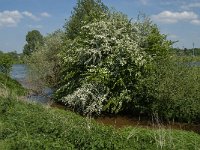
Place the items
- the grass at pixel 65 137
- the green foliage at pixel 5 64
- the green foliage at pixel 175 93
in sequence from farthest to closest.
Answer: the green foliage at pixel 5 64, the green foliage at pixel 175 93, the grass at pixel 65 137

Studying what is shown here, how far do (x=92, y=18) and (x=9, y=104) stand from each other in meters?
10.3

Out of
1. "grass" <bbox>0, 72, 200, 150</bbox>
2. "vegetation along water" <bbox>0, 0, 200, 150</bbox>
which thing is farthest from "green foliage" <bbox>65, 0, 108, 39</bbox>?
"grass" <bbox>0, 72, 200, 150</bbox>

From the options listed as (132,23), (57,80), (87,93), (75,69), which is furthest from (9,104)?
(57,80)

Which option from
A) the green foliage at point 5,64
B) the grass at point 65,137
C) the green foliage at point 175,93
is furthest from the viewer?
the green foliage at point 5,64

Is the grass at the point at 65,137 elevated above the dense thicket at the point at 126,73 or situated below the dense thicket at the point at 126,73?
below

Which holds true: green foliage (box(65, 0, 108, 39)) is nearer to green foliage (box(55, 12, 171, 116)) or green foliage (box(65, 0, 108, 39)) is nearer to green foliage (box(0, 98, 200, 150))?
green foliage (box(55, 12, 171, 116))

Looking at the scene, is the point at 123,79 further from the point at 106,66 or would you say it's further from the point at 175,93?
the point at 175,93

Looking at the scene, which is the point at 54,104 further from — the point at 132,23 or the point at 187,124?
the point at 187,124

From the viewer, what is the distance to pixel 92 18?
1056 inches

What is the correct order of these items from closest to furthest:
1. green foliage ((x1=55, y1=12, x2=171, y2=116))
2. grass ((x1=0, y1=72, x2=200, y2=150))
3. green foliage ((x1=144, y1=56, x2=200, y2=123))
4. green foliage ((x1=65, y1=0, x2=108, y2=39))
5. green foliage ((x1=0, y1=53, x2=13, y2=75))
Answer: grass ((x1=0, y1=72, x2=200, y2=150)), green foliage ((x1=144, y1=56, x2=200, y2=123)), green foliage ((x1=55, y1=12, x2=171, y2=116)), green foliage ((x1=65, y1=0, x2=108, y2=39)), green foliage ((x1=0, y1=53, x2=13, y2=75))

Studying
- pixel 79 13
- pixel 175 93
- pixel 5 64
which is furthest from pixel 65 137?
pixel 5 64

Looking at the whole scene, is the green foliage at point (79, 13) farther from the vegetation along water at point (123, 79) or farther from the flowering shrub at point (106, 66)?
the flowering shrub at point (106, 66)

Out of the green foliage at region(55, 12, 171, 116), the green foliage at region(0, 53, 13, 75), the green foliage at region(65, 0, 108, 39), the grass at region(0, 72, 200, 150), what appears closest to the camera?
the grass at region(0, 72, 200, 150)

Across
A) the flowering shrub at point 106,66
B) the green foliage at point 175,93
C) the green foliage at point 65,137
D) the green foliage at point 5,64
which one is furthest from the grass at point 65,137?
the green foliage at point 5,64
